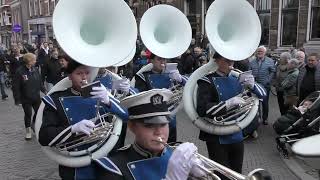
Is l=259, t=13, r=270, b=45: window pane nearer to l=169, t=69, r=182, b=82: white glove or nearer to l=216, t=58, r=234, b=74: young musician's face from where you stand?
l=169, t=69, r=182, b=82: white glove

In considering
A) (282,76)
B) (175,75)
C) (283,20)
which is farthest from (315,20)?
(175,75)

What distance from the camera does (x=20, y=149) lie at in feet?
22.2

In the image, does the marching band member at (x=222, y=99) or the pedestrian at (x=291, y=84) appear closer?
the marching band member at (x=222, y=99)

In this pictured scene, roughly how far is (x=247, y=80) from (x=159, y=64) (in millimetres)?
1448

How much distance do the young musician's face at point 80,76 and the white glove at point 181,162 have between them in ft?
4.16

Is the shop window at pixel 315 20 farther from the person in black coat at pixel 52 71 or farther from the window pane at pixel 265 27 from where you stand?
the person in black coat at pixel 52 71

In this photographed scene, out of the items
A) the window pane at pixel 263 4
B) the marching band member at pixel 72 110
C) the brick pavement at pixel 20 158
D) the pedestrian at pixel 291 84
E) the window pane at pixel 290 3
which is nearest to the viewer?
the marching band member at pixel 72 110

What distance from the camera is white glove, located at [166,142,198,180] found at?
6.39 feet

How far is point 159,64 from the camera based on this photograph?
16.0ft

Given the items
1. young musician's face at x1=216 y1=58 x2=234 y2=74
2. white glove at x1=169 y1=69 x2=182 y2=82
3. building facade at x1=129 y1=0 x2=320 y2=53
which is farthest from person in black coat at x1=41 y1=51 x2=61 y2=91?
building facade at x1=129 y1=0 x2=320 y2=53

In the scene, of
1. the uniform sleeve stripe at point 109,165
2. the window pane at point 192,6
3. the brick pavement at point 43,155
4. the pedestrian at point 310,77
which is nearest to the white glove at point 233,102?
the uniform sleeve stripe at point 109,165

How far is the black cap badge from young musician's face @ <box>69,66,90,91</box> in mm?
1048

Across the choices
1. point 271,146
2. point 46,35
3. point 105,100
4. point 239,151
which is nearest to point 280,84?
point 271,146

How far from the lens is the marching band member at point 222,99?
3.60 m
